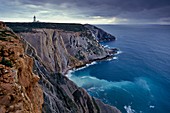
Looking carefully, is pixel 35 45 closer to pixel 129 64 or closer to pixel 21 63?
pixel 129 64

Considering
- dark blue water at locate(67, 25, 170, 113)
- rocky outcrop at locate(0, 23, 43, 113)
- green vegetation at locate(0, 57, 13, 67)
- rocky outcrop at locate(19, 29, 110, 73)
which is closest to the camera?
rocky outcrop at locate(0, 23, 43, 113)

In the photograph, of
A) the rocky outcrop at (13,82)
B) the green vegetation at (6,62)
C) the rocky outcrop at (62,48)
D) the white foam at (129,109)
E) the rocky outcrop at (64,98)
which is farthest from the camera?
the rocky outcrop at (62,48)

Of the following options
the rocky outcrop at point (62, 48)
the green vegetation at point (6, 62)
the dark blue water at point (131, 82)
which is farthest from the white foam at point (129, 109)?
the green vegetation at point (6, 62)

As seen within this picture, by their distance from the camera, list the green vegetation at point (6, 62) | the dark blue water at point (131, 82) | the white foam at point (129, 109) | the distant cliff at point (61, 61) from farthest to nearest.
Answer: the dark blue water at point (131, 82) → the white foam at point (129, 109) → the distant cliff at point (61, 61) → the green vegetation at point (6, 62)

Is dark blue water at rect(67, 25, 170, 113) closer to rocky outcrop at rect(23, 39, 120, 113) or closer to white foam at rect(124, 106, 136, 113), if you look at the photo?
white foam at rect(124, 106, 136, 113)

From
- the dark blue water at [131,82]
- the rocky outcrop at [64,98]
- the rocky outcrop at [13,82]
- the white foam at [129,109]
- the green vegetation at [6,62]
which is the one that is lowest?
the white foam at [129,109]

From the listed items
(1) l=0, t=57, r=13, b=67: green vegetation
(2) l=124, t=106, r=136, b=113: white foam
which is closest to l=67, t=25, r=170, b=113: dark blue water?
(2) l=124, t=106, r=136, b=113: white foam

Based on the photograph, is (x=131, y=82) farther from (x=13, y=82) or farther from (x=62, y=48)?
(x=13, y=82)

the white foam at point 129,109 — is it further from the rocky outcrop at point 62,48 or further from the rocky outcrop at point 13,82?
the rocky outcrop at point 13,82

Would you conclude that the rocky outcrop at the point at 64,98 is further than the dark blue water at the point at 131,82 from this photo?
No

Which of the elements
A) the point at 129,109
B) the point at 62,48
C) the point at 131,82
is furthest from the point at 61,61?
the point at 129,109
